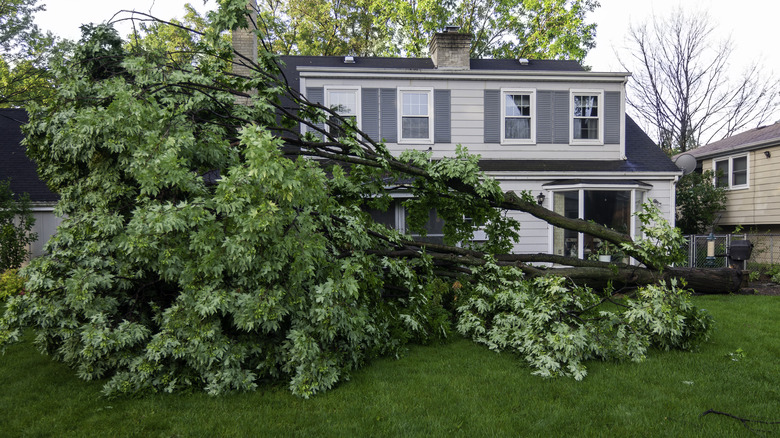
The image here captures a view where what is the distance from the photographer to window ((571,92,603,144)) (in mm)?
12250

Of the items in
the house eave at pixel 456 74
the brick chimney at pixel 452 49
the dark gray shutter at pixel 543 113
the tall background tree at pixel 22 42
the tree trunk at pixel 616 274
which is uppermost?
the tall background tree at pixel 22 42

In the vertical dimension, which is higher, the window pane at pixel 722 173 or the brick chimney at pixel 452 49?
the brick chimney at pixel 452 49

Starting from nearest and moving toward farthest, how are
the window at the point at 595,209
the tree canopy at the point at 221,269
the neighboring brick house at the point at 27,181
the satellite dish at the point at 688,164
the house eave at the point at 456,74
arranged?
1. the tree canopy at the point at 221,269
2. the window at the point at 595,209
3. the house eave at the point at 456,74
4. the neighboring brick house at the point at 27,181
5. the satellite dish at the point at 688,164

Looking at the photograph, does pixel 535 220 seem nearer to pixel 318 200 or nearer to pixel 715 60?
pixel 318 200

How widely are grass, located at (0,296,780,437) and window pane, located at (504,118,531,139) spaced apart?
8.16m

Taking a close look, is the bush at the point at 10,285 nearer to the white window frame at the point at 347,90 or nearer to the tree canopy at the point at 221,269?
the tree canopy at the point at 221,269

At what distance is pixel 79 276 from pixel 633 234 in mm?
11583

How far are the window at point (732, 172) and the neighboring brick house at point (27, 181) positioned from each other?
2154cm

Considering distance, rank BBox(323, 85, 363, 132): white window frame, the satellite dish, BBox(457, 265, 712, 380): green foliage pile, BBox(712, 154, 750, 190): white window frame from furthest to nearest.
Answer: BBox(712, 154, 750, 190): white window frame, the satellite dish, BBox(323, 85, 363, 132): white window frame, BBox(457, 265, 712, 380): green foliage pile

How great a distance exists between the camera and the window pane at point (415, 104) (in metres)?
12.0

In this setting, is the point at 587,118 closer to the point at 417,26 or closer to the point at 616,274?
the point at 616,274

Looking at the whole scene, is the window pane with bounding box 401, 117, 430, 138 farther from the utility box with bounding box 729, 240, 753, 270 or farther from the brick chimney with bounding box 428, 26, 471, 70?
the utility box with bounding box 729, 240, 753, 270

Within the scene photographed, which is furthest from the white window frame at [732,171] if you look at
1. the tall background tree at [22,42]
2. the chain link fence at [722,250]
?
the tall background tree at [22,42]

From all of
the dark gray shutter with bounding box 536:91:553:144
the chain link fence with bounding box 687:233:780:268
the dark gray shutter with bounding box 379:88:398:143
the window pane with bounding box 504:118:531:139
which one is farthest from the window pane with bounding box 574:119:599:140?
the dark gray shutter with bounding box 379:88:398:143
